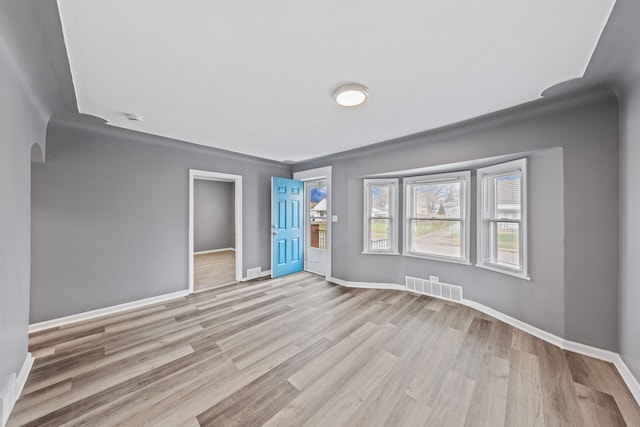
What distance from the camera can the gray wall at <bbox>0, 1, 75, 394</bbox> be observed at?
1.33 m

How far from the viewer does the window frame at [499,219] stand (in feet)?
8.66

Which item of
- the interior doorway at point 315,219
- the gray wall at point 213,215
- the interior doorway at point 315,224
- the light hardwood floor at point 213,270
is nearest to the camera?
the light hardwood floor at point 213,270

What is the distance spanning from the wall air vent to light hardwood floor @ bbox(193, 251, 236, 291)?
325 cm

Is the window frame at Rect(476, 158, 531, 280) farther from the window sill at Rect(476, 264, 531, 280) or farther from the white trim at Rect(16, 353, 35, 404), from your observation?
the white trim at Rect(16, 353, 35, 404)

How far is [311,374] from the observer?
195cm

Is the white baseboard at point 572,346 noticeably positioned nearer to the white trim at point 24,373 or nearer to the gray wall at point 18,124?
the gray wall at point 18,124

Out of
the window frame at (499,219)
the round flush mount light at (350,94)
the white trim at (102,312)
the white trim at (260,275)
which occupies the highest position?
the round flush mount light at (350,94)

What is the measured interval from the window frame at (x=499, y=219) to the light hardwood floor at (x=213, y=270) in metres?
4.19

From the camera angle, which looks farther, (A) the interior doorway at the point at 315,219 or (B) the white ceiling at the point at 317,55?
(A) the interior doorway at the point at 315,219

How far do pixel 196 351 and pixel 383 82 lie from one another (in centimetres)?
300

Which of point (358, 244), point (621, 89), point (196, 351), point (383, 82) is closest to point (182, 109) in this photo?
point (383, 82)

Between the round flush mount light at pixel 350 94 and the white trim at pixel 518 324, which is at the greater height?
the round flush mount light at pixel 350 94

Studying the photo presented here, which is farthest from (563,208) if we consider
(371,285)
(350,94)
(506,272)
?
(371,285)

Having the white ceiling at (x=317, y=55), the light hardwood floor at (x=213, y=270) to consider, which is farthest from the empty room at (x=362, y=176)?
the light hardwood floor at (x=213, y=270)
